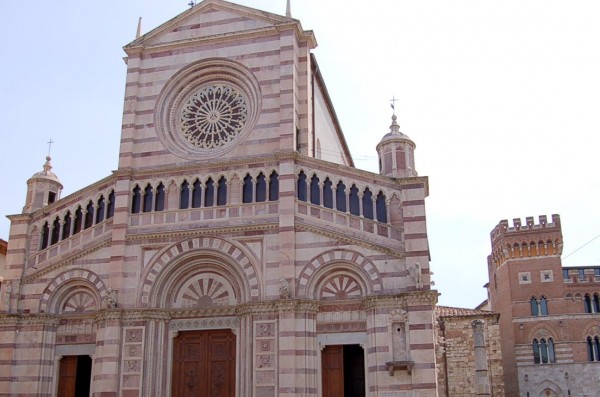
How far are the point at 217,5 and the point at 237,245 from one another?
9.54 metres

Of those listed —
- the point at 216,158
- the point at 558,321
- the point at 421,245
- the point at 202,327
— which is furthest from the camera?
the point at 558,321

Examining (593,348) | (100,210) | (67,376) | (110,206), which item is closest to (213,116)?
(110,206)

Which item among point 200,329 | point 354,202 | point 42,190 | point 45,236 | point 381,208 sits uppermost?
point 42,190

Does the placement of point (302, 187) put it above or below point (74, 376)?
above

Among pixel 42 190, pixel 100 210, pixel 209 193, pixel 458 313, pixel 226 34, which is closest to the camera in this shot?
pixel 209 193

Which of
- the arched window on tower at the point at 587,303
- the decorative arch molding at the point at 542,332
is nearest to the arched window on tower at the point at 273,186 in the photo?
the decorative arch molding at the point at 542,332

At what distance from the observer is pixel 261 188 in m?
22.1

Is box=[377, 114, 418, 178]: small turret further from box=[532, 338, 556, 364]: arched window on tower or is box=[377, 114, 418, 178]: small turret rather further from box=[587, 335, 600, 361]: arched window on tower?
box=[587, 335, 600, 361]: arched window on tower

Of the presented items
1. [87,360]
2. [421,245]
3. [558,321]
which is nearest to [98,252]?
[87,360]

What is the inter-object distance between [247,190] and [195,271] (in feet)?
10.7

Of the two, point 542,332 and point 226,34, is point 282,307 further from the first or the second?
point 542,332

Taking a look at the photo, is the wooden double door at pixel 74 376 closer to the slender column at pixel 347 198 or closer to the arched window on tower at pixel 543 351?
the slender column at pixel 347 198

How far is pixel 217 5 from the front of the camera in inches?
977

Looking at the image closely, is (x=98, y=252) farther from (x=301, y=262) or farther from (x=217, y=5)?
(x=217, y=5)
